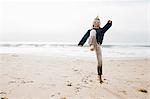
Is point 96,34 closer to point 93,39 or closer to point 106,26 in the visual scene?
point 93,39

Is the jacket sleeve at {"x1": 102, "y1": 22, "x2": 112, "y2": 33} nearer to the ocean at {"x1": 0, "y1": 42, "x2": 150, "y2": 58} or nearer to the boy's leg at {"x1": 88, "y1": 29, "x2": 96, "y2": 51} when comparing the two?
the boy's leg at {"x1": 88, "y1": 29, "x2": 96, "y2": 51}

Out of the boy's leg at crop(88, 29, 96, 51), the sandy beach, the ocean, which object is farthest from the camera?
the ocean

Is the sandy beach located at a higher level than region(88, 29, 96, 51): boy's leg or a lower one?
lower

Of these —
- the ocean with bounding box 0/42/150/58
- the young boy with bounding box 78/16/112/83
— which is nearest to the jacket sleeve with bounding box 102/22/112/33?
the young boy with bounding box 78/16/112/83

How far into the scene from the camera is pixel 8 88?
20.8ft

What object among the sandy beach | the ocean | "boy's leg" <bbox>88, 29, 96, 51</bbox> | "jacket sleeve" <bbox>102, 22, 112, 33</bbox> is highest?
"jacket sleeve" <bbox>102, 22, 112, 33</bbox>

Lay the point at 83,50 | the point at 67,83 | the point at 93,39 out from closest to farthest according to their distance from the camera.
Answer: the point at 93,39 < the point at 67,83 < the point at 83,50

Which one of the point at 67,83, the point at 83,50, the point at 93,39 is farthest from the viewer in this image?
the point at 83,50

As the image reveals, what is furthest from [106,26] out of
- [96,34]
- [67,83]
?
[67,83]

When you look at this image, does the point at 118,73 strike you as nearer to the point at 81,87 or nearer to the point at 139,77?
the point at 139,77

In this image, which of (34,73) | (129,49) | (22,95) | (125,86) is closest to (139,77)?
(125,86)

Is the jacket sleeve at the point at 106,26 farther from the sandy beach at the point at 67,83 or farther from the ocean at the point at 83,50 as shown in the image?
the ocean at the point at 83,50

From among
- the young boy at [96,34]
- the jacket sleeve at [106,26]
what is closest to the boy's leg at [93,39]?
the young boy at [96,34]

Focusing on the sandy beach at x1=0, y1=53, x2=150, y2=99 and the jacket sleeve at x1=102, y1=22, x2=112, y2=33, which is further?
the sandy beach at x1=0, y1=53, x2=150, y2=99
